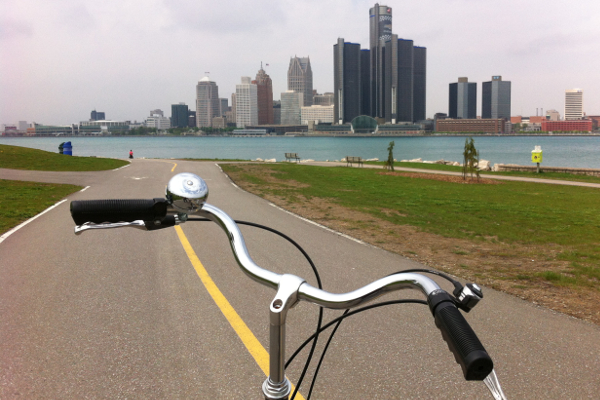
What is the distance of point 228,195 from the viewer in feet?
58.4

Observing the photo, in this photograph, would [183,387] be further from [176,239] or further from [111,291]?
[176,239]

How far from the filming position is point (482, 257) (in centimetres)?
903

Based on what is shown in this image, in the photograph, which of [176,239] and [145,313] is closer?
[145,313]

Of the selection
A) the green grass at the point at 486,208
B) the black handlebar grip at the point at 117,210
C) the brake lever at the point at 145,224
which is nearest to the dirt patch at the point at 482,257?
the green grass at the point at 486,208

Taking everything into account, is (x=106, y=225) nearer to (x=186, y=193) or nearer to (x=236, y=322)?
(x=186, y=193)

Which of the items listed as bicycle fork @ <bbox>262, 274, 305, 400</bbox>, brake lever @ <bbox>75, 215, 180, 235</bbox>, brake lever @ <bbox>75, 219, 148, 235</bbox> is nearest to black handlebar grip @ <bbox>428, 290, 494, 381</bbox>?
bicycle fork @ <bbox>262, 274, 305, 400</bbox>

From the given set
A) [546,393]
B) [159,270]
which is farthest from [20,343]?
[546,393]

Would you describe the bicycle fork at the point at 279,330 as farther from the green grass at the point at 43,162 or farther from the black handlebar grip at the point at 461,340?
the green grass at the point at 43,162

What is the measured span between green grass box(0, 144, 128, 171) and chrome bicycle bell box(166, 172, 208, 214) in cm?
→ 3105

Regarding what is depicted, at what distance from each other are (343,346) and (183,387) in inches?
66.0

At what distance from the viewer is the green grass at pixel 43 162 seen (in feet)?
100

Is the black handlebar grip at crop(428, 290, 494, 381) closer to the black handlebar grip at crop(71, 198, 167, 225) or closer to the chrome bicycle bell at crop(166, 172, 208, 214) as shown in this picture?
the chrome bicycle bell at crop(166, 172, 208, 214)

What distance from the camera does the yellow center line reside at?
4571 mm

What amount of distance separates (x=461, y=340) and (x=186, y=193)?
1.09m
